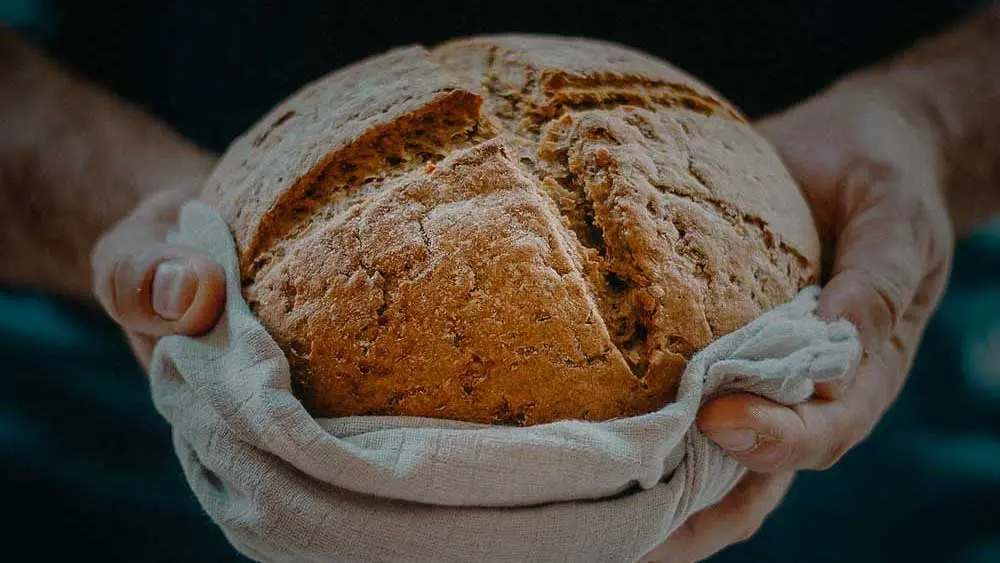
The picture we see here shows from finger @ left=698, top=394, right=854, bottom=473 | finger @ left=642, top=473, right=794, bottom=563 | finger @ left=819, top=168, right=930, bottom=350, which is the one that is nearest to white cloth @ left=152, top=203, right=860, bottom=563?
finger @ left=698, top=394, right=854, bottom=473

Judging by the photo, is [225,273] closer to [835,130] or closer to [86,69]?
[86,69]

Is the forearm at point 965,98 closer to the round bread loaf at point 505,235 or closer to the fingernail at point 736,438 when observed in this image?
the round bread loaf at point 505,235

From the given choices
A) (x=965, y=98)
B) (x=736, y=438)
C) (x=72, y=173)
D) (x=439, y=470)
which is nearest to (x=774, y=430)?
(x=736, y=438)

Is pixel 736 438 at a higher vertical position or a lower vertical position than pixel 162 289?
lower

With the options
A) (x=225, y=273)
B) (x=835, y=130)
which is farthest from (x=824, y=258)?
(x=225, y=273)

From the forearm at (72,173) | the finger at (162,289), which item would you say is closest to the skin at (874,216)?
the finger at (162,289)

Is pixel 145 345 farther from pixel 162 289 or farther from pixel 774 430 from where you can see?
pixel 774 430

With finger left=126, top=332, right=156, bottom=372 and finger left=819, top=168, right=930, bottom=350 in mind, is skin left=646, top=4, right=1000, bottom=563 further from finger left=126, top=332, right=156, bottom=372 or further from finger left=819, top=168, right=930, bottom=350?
finger left=126, top=332, right=156, bottom=372
